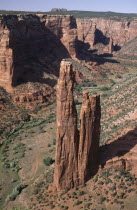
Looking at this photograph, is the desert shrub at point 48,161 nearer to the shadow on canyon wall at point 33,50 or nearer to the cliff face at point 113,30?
the shadow on canyon wall at point 33,50

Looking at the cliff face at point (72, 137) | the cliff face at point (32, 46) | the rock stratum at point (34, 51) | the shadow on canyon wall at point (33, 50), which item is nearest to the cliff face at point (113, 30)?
the rock stratum at point (34, 51)

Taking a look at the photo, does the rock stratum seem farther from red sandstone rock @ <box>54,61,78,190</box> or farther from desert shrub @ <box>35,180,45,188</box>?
red sandstone rock @ <box>54,61,78,190</box>

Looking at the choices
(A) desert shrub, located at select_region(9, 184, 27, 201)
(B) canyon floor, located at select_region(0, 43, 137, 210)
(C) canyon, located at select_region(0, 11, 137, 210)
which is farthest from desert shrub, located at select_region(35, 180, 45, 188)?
(A) desert shrub, located at select_region(9, 184, 27, 201)

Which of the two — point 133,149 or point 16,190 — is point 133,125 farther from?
point 16,190

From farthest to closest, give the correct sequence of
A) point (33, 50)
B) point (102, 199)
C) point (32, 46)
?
point (33, 50) < point (32, 46) < point (102, 199)

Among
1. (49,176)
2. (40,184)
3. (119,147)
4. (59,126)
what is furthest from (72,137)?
(40,184)

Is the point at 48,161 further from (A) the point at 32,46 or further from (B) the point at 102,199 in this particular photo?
(A) the point at 32,46

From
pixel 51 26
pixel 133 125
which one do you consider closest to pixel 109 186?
pixel 133 125
